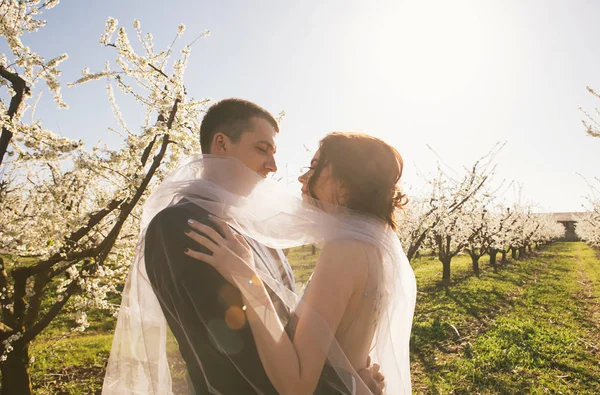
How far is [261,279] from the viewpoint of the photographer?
1.80 metres

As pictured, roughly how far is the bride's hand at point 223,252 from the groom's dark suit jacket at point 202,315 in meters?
0.03

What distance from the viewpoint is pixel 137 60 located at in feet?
15.6

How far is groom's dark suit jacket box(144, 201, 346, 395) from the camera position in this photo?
153 centimetres

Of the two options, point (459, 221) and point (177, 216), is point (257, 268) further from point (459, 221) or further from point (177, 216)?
point (459, 221)

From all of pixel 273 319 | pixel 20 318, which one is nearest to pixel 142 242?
pixel 273 319

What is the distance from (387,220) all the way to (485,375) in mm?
6736

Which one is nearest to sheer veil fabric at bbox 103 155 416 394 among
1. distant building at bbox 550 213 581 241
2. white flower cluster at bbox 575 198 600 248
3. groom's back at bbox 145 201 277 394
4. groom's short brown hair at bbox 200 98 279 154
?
groom's back at bbox 145 201 277 394

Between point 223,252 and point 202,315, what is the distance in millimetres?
283

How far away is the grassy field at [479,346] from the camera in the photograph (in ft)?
22.2

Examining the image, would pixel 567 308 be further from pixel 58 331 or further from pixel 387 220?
pixel 58 331

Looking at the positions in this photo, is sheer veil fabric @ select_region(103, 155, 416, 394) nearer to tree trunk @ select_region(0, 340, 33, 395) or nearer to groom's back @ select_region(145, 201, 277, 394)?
groom's back @ select_region(145, 201, 277, 394)

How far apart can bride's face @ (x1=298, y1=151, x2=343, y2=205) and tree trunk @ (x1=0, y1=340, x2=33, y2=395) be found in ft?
15.7

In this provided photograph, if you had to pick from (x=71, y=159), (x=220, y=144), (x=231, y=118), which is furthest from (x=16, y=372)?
(x=231, y=118)

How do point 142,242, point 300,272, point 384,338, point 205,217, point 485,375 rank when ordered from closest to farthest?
point 205,217
point 142,242
point 384,338
point 300,272
point 485,375
